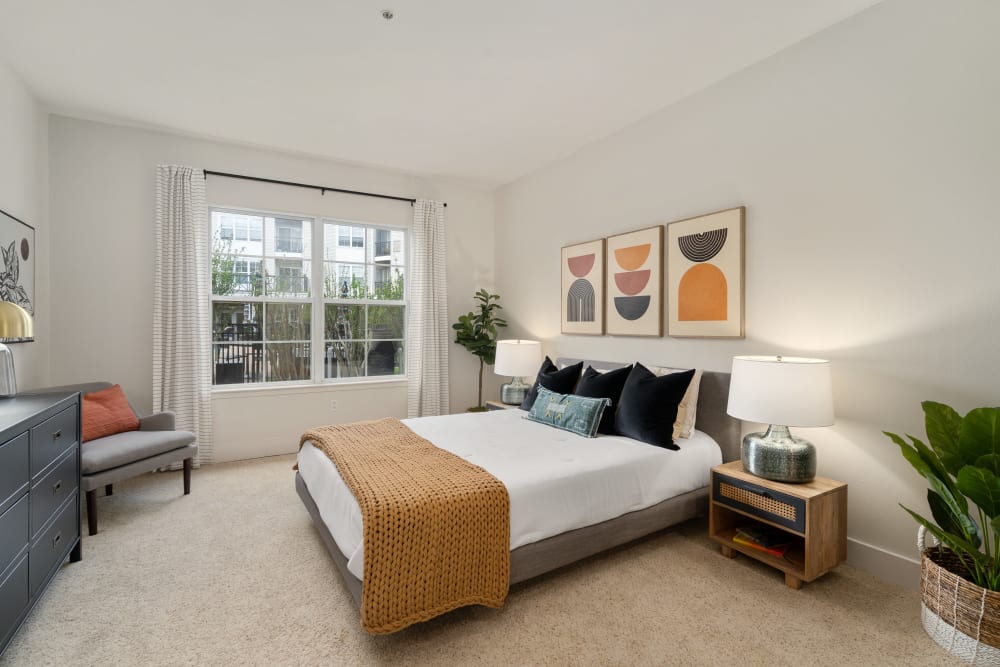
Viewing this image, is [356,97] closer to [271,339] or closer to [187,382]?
[271,339]

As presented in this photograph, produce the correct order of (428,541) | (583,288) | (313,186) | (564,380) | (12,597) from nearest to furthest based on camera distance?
(12,597), (428,541), (564,380), (583,288), (313,186)

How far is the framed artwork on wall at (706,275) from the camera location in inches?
114

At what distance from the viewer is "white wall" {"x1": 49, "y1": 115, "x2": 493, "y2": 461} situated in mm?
3584

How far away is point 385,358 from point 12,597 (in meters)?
3.36

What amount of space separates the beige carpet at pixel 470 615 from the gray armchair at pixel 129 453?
1.10ft

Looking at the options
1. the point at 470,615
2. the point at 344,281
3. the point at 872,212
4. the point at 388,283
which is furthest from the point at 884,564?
the point at 344,281

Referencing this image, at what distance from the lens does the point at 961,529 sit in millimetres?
1797

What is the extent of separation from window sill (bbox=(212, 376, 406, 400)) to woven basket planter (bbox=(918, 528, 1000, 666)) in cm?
412

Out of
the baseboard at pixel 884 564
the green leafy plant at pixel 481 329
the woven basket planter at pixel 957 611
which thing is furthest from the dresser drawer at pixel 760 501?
the green leafy plant at pixel 481 329

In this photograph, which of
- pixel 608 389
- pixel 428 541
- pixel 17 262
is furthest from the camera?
pixel 608 389

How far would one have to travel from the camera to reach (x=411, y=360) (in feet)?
16.1

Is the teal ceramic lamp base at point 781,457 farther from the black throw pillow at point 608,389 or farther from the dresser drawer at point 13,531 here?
the dresser drawer at point 13,531

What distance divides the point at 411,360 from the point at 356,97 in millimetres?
2539

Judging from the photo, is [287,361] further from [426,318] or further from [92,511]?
[92,511]
